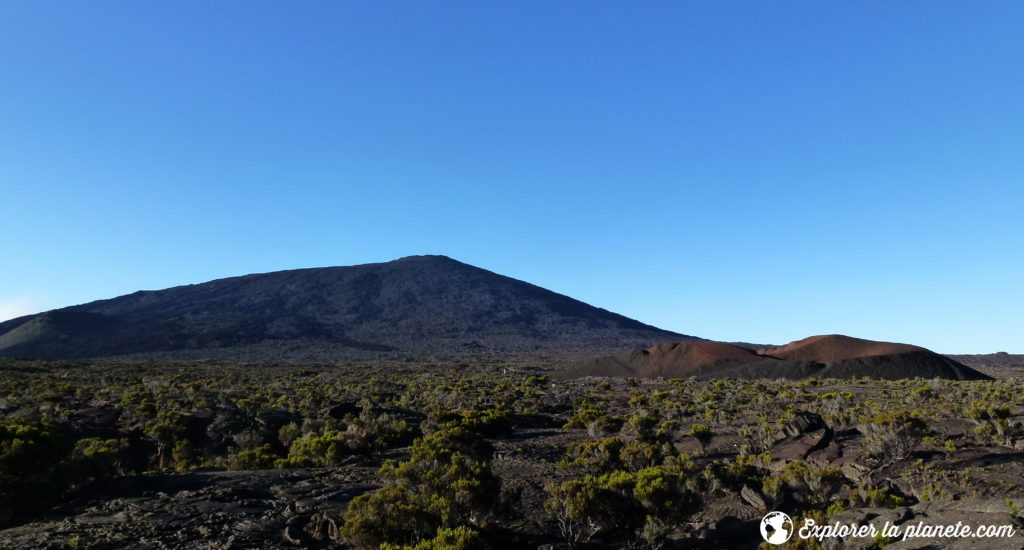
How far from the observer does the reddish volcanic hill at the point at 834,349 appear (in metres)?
46.0

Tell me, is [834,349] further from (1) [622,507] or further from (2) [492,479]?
(2) [492,479]

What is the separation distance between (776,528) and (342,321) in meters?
114

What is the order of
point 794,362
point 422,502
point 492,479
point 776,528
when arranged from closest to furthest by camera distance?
point 776,528
point 422,502
point 492,479
point 794,362

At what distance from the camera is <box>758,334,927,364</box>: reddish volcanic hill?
46.0m

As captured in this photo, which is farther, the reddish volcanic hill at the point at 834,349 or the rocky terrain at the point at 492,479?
the reddish volcanic hill at the point at 834,349

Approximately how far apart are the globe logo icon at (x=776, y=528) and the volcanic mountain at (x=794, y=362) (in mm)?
37152

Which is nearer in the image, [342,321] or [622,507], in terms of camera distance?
[622,507]

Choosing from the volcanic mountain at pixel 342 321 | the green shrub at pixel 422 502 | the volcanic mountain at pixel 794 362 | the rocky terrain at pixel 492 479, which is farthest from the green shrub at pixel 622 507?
the volcanic mountain at pixel 342 321

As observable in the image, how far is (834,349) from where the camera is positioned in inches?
1895

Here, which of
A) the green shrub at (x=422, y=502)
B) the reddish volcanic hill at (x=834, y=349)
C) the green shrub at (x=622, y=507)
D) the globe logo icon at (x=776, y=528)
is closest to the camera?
the globe logo icon at (x=776, y=528)

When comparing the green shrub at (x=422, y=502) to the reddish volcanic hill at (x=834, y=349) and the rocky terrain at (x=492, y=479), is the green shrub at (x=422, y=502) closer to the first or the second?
the rocky terrain at (x=492, y=479)

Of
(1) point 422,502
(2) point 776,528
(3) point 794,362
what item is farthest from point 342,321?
(2) point 776,528

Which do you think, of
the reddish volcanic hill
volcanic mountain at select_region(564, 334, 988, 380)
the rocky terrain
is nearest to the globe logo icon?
the rocky terrain

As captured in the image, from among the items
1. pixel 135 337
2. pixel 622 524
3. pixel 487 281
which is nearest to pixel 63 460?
pixel 622 524
